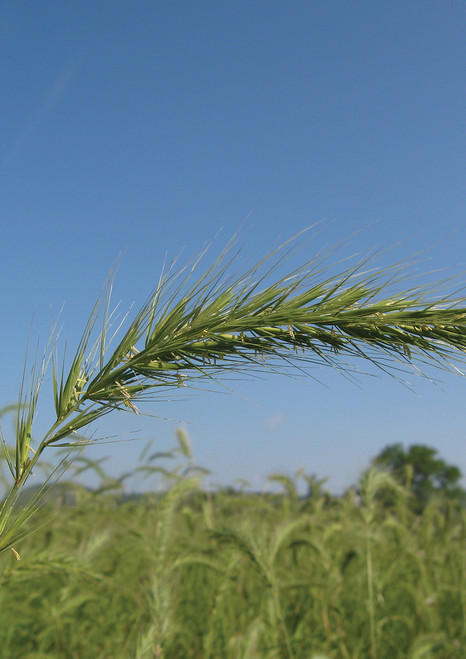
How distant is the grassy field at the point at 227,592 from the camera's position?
3.15 meters

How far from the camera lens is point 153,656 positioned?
261cm

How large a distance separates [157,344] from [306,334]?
464mm

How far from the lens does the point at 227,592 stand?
14.2 feet

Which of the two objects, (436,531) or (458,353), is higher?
(458,353)

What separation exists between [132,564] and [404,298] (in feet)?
15.9

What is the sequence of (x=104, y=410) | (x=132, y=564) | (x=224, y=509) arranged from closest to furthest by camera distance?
(x=104, y=410) → (x=132, y=564) → (x=224, y=509)

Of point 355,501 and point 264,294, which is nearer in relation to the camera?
point 264,294

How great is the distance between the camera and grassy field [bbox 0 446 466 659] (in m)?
3.15

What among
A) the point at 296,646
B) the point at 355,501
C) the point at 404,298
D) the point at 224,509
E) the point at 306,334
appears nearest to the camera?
the point at 306,334

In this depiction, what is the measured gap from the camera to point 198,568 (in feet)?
17.1

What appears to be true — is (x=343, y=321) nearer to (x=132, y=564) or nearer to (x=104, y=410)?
(x=104, y=410)

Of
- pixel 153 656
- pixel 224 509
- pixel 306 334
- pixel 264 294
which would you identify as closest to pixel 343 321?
pixel 306 334

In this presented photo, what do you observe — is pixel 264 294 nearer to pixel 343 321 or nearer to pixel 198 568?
pixel 343 321

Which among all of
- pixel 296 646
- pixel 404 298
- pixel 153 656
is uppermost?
pixel 404 298
